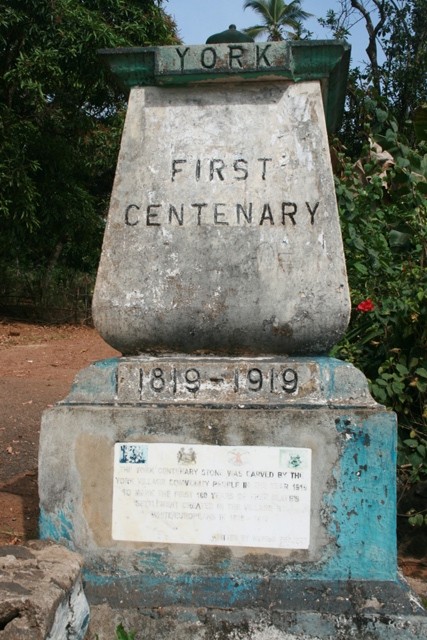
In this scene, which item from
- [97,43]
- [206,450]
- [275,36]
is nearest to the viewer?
[206,450]

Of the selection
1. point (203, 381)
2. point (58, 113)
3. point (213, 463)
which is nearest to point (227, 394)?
point (203, 381)

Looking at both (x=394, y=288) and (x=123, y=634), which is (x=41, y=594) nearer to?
(x=123, y=634)

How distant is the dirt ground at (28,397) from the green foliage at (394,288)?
0.81 metres

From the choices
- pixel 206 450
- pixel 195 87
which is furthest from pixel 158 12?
pixel 206 450

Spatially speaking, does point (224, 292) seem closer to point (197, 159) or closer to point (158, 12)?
point (197, 159)

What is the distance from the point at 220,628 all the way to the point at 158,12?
1194 cm

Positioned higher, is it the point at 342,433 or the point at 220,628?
the point at 342,433

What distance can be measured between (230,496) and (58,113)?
11.8 meters

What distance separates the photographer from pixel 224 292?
2756 mm

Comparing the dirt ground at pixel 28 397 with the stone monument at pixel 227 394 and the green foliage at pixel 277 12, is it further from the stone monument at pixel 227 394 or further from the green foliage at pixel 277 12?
the green foliage at pixel 277 12

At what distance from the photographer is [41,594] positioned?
213 cm

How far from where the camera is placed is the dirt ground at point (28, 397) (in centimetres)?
397

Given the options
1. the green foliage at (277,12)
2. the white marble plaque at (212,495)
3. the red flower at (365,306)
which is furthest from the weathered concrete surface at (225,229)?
the green foliage at (277,12)

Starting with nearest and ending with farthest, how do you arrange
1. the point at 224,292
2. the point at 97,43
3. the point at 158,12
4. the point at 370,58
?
the point at 224,292, the point at 97,43, the point at 158,12, the point at 370,58
